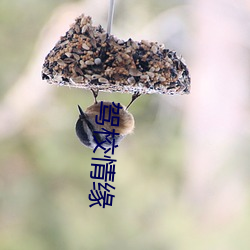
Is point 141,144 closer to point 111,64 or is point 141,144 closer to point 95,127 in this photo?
point 95,127

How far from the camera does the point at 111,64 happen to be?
2.93 ft

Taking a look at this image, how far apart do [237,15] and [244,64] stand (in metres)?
0.23

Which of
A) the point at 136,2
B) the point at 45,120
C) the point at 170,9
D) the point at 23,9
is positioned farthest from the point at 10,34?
the point at 170,9

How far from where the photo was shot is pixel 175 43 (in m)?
2.35

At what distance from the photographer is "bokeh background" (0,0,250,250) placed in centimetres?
231

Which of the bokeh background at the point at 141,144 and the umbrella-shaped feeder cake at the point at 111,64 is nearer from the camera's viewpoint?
the umbrella-shaped feeder cake at the point at 111,64

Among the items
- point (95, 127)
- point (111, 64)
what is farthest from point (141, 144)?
point (111, 64)

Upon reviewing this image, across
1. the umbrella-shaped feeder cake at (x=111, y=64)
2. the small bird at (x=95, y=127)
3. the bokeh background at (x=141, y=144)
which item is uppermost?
the bokeh background at (x=141, y=144)

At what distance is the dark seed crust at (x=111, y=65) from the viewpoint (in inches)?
35.0

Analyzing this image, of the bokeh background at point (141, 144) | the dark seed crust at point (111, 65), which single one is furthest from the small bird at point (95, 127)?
the bokeh background at point (141, 144)

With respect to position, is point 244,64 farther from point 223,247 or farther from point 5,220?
point 5,220

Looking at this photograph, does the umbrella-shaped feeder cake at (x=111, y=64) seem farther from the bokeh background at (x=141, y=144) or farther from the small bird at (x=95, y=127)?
the bokeh background at (x=141, y=144)

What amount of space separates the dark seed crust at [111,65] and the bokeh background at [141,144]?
1322 mm

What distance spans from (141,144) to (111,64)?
66.9 inches
